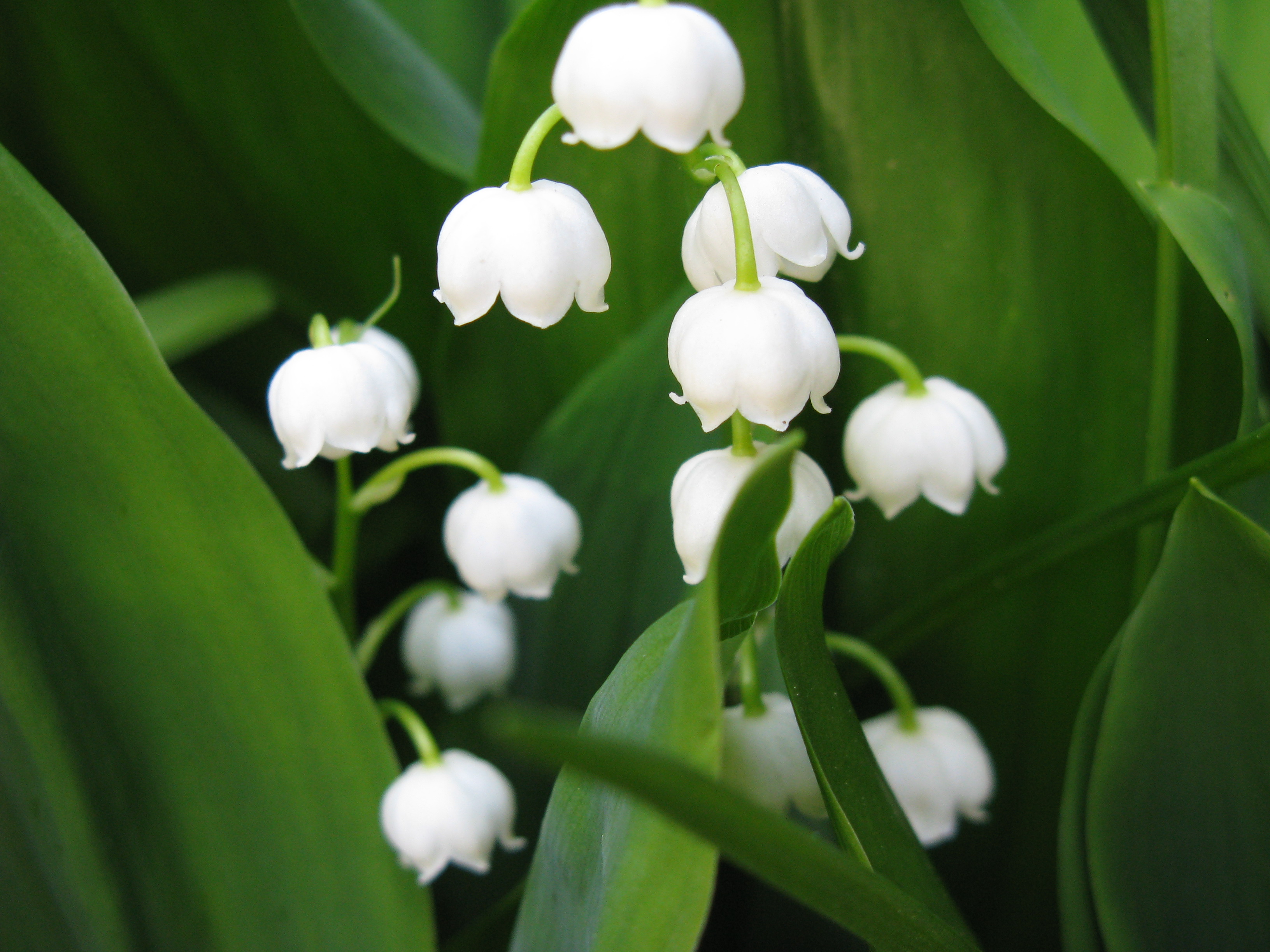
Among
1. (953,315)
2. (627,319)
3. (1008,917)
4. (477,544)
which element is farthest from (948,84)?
(1008,917)

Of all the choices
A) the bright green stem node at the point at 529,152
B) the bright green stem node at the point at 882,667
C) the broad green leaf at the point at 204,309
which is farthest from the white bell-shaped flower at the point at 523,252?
the broad green leaf at the point at 204,309

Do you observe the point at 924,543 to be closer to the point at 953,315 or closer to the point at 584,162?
the point at 953,315

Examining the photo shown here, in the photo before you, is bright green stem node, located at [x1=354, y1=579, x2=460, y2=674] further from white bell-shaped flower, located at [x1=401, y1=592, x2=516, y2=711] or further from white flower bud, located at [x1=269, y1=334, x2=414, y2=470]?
white flower bud, located at [x1=269, y1=334, x2=414, y2=470]

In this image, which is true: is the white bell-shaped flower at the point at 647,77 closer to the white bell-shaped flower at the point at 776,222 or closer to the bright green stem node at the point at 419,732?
the white bell-shaped flower at the point at 776,222

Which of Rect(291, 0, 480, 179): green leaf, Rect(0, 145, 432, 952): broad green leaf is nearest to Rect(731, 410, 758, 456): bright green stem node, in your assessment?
Rect(0, 145, 432, 952): broad green leaf

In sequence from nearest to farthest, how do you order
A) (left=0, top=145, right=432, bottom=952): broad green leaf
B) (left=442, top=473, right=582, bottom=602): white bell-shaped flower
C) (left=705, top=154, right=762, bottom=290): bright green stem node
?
(left=705, top=154, right=762, bottom=290): bright green stem node, (left=0, top=145, right=432, bottom=952): broad green leaf, (left=442, top=473, right=582, bottom=602): white bell-shaped flower

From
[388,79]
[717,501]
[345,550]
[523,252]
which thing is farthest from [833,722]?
[388,79]

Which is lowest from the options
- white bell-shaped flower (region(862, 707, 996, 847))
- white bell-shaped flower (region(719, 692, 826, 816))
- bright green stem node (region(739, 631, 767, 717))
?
white bell-shaped flower (region(862, 707, 996, 847))

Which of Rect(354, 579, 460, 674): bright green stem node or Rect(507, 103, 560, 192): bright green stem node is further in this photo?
Rect(354, 579, 460, 674): bright green stem node
